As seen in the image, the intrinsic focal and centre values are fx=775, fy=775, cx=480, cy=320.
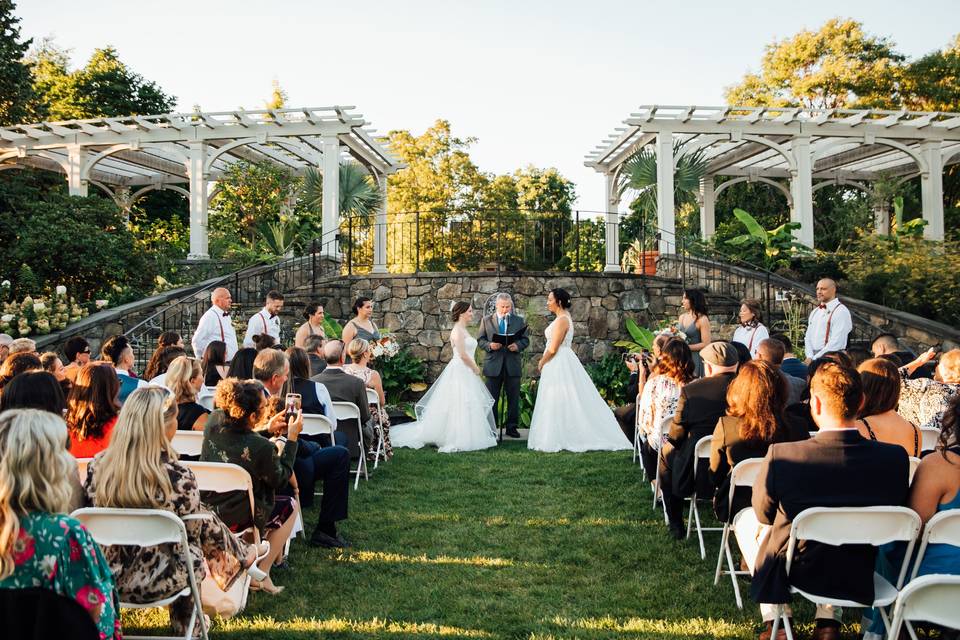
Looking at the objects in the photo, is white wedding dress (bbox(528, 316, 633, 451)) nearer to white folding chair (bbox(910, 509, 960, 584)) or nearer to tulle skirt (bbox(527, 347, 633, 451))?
tulle skirt (bbox(527, 347, 633, 451))

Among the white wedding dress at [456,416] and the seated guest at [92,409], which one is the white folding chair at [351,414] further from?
the seated guest at [92,409]

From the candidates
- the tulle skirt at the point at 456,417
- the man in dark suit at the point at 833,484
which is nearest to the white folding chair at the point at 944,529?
the man in dark suit at the point at 833,484

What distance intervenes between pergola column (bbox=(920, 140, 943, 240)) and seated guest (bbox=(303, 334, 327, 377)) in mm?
16108

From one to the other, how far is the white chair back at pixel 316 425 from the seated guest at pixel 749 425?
268cm

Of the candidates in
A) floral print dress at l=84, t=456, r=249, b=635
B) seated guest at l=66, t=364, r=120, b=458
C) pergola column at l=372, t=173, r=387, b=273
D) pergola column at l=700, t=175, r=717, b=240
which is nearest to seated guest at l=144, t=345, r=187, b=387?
seated guest at l=66, t=364, r=120, b=458

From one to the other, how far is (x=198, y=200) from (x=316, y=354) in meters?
11.8

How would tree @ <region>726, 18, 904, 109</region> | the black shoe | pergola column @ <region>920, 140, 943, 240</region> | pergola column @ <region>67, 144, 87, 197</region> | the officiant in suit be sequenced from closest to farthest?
the black shoe, the officiant in suit, pergola column @ <region>920, 140, 943, 240</region>, pergola column @ <region>67, 144, 87, 197</region>, tree @ <region>726, 18, 904, 109</region>

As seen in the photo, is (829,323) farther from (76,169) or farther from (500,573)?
(76,169)

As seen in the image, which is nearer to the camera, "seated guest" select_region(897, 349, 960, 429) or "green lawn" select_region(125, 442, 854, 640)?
"green lawn" select_region(125, 442, 854, 640)

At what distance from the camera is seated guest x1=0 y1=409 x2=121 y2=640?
7.14 ft

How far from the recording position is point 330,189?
16.6 meters

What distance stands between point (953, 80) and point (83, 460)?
2758cm

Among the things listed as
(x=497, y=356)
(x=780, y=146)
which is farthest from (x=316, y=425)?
(x=780, y=146)

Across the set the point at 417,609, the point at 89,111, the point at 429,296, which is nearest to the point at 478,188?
the point at 89,111
